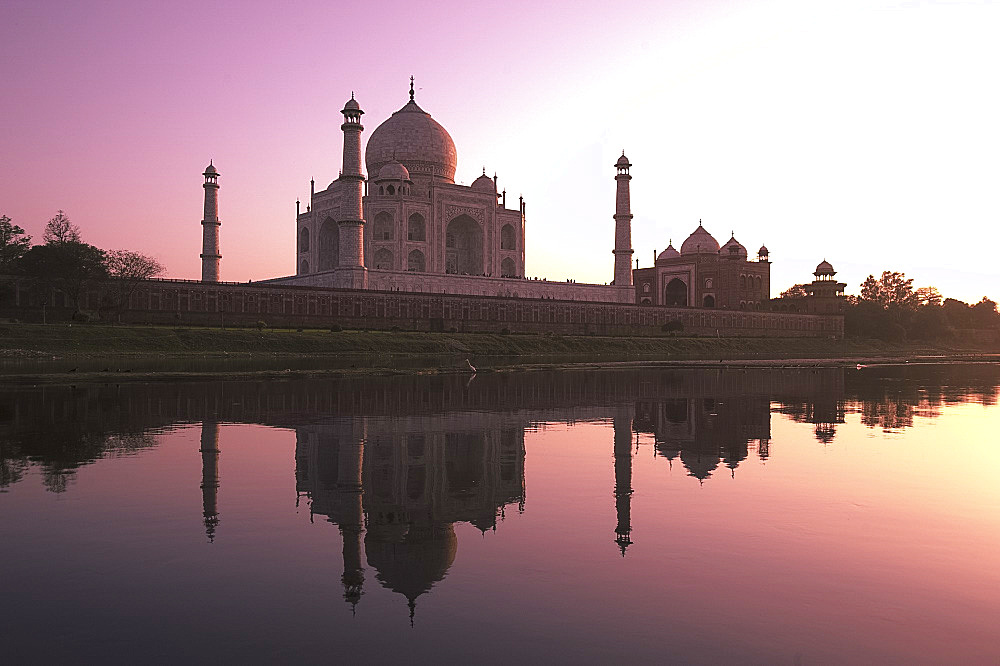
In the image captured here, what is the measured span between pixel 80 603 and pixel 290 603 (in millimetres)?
1448

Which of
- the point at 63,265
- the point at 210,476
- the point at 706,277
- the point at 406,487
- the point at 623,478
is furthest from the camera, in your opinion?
the point at 706,277

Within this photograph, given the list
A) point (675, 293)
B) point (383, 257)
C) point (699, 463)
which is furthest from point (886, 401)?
point (675, 293)

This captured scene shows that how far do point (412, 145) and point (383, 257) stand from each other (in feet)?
37.8

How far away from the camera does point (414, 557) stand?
6.96 m

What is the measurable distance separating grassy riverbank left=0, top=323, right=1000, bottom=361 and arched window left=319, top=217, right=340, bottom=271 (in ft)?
79.1

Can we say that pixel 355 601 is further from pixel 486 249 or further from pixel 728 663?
pixel 486 249

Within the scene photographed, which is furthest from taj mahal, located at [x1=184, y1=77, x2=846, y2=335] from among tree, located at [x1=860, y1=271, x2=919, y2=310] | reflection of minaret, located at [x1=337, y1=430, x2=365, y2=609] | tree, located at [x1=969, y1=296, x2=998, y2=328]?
reflection of minaret, located at [x1=337, y1=430, x2=365, y2=609]

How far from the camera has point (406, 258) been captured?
2847 inches

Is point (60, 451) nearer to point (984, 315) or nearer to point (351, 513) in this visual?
point (351, 513)

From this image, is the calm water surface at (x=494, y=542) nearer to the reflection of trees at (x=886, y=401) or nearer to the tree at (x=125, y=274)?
the reflection of trees at (x=886, y=401)

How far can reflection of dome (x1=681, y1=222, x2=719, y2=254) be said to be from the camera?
316ft

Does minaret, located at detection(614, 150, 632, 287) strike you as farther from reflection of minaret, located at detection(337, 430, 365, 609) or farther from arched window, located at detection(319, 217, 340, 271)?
reflection of minaret, located at detection(337, 430, 365, 609)

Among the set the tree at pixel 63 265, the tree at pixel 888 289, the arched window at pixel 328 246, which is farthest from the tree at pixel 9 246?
the tree at pixel 888 289

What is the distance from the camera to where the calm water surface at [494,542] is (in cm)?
520
